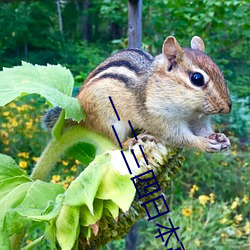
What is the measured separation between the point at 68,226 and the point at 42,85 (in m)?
0.20

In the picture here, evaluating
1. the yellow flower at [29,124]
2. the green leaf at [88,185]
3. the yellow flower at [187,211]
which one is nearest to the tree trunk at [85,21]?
the yellow flower at [29,124]

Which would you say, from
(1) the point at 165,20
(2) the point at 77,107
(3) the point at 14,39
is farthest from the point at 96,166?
(3) the point at 14,39

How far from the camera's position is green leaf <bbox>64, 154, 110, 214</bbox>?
0.48 meters

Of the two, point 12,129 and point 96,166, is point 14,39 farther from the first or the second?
point 96,166

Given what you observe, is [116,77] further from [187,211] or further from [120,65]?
[187,211]

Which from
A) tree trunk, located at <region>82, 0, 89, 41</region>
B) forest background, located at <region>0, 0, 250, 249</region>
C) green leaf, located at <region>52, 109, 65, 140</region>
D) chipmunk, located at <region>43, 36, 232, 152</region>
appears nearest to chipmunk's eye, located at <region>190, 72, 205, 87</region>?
chipmunk, located at <region>43, 36, 232, 152</region>

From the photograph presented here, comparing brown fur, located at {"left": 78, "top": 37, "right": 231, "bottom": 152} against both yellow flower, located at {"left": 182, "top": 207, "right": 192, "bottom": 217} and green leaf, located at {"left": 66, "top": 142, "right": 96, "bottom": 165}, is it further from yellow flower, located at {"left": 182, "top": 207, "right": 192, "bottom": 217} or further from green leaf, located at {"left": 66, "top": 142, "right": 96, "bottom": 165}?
yellow flower, located at {"left": 182, "top": 207, "right": 192, "bottom": 217}

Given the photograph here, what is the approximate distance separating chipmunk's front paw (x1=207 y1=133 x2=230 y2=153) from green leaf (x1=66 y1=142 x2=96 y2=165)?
156 millimetres

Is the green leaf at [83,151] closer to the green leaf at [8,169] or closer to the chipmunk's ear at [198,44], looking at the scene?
the green leaf at [8,169]

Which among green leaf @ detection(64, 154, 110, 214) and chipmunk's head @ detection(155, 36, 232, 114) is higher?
chipmunk's head @ detection(155, 36, 232, 114)

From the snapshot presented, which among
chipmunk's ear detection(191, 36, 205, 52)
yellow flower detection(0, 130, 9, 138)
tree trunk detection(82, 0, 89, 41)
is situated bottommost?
yellow flower detection(0, 130, 9, 138)

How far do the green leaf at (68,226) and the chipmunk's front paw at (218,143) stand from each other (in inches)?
8.9

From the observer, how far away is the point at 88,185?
0.49 m

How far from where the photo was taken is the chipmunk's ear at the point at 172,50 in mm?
741
